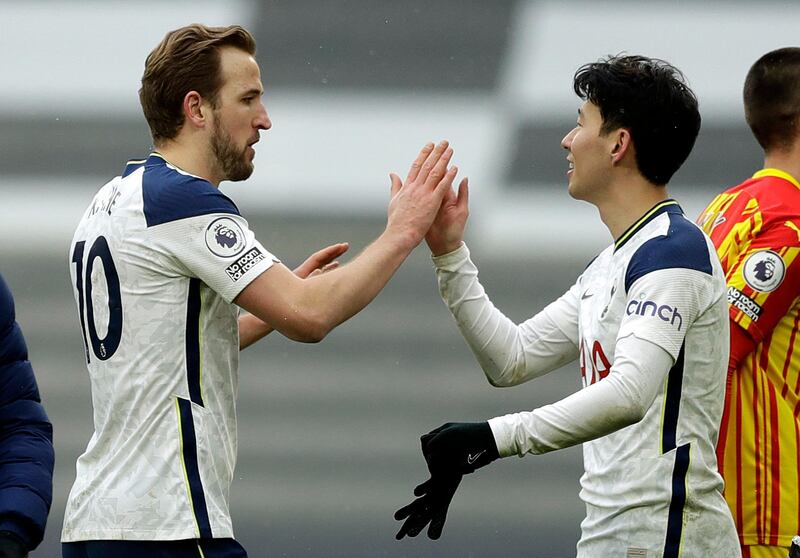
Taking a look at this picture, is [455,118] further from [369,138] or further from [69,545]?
[69,545]

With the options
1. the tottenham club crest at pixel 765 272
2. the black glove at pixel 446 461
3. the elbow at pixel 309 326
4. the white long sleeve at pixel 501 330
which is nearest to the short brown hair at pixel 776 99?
the tottenham club crest at pixel 765 272

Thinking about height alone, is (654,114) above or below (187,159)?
above

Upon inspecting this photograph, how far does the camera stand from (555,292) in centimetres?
500

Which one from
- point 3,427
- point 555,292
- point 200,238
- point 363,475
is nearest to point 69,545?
point 3,427

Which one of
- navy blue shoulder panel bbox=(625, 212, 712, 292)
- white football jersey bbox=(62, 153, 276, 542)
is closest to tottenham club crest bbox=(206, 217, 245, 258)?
white football jersey bbox=(62, 153, 276, 542)

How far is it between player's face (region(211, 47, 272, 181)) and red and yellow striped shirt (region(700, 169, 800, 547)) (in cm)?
115

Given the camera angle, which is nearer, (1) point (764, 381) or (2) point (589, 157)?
(2) point (589, 157)

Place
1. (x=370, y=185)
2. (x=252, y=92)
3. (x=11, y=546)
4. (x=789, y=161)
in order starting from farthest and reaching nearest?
(x=370, y=185) < (x=789, y=161) < (x=252, y=92) < (x=11, y=546)

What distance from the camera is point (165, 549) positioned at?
2371mm

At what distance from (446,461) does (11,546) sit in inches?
32.3

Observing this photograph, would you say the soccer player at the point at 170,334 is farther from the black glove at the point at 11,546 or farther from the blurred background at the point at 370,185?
the blurred background at the point at 370,185

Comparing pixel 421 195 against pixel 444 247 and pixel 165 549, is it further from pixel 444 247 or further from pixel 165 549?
pixel 165 549

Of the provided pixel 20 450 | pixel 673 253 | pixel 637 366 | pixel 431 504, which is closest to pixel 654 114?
pixel 673 253

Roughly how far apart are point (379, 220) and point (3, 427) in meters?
2.93
